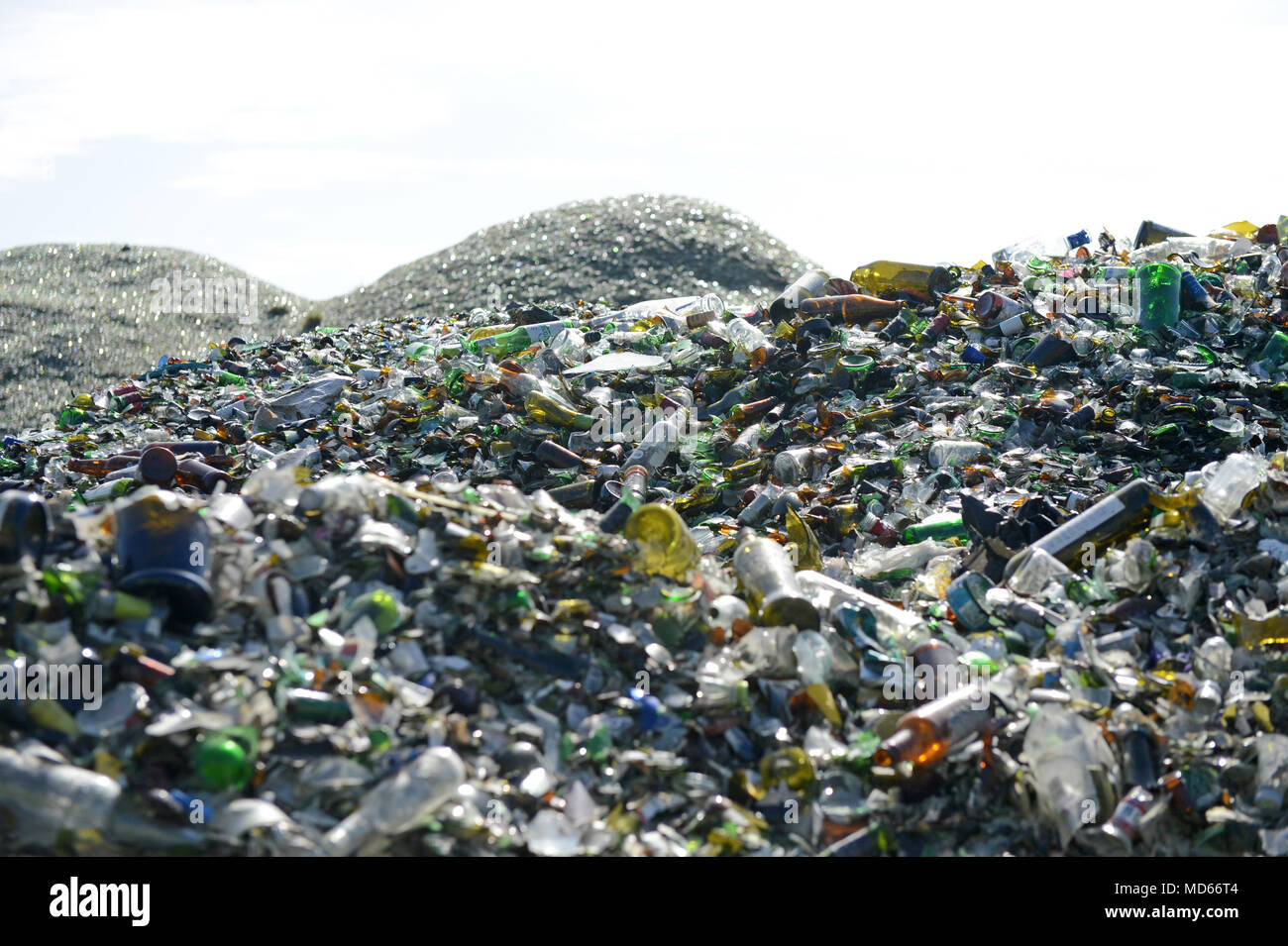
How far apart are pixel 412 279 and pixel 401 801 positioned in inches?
654

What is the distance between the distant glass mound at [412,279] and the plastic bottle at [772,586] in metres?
12.0

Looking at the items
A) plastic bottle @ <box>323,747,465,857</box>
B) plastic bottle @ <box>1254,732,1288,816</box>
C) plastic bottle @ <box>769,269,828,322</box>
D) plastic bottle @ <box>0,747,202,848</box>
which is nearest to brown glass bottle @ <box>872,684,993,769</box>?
plastic bottle @ <box>1254,732,1288,816</box>

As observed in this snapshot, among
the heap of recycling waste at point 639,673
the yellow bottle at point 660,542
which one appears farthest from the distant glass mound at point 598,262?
the yellow bottle at point 660,542

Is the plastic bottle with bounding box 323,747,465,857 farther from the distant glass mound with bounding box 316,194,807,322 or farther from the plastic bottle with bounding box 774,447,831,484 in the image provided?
the distant glass mound with bounding box 316,194,807,322

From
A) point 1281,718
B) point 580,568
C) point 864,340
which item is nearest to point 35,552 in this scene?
point 580,568

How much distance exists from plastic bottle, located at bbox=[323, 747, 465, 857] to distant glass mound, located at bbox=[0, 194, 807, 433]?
40.9ft

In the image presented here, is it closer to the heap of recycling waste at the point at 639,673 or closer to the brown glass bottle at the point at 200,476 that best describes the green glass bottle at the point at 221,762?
the heap of recycling waste at the point at 639,673

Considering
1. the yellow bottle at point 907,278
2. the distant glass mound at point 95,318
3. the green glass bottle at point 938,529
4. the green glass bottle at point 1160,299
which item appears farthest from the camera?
the distant glass mound at point 95,318

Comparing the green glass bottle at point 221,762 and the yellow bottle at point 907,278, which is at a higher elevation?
the yellow bottle at point 907,278

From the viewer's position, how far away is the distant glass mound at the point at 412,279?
14078mm

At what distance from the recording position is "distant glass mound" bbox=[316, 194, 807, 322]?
53.5ft

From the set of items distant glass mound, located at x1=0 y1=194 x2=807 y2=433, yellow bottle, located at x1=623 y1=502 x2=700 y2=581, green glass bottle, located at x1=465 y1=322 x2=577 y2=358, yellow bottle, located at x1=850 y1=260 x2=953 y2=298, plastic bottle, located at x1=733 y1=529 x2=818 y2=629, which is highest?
distant glass mound, located at x1=0 y1=194 x2=807 y2=433

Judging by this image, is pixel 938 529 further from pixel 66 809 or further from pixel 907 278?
pixel 66 809
